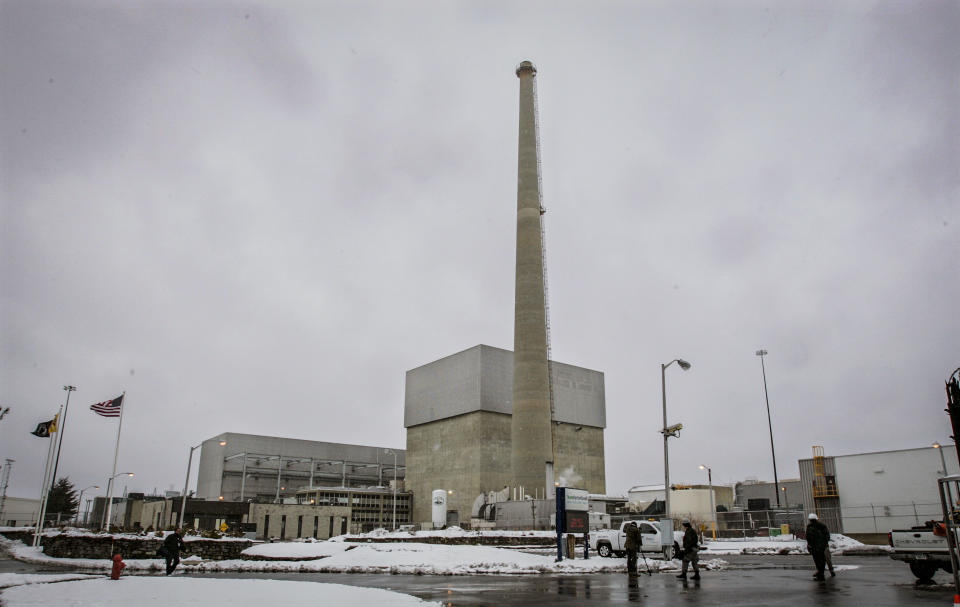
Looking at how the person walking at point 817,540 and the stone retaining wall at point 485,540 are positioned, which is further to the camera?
the stone retaining wall at point 485,540

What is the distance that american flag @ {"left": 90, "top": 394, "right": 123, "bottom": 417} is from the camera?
147ft

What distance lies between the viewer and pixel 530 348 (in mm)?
65000

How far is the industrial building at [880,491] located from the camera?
140 ft

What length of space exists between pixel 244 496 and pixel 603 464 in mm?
54053

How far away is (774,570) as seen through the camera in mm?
23500

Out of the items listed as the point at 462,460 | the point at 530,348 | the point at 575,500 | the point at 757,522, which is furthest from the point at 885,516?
the point at 462,460

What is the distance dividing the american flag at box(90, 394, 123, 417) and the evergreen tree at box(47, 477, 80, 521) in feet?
193

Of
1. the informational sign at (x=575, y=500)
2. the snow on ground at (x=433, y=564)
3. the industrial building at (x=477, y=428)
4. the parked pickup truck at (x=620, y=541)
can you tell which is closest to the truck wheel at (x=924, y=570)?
the snow on ground at (x=433, y=564)

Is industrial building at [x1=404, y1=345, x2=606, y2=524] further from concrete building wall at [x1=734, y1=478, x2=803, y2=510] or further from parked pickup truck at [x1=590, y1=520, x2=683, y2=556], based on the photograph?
parked pickup truck at [x1=590, y1=520, x2=683, y2=556]

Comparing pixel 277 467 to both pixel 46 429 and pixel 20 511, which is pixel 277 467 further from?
pixel 46 429

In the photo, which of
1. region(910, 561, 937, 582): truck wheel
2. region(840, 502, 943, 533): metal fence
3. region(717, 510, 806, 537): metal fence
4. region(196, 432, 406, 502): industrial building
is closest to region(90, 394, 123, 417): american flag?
region(910, 561, 937, 582): truck wheel

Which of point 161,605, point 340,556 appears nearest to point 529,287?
point 340,556

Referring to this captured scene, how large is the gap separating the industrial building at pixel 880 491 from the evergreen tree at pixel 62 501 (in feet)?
312

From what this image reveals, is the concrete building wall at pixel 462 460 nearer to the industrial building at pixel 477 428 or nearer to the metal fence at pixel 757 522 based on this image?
the industrial building at pixel 477 428
